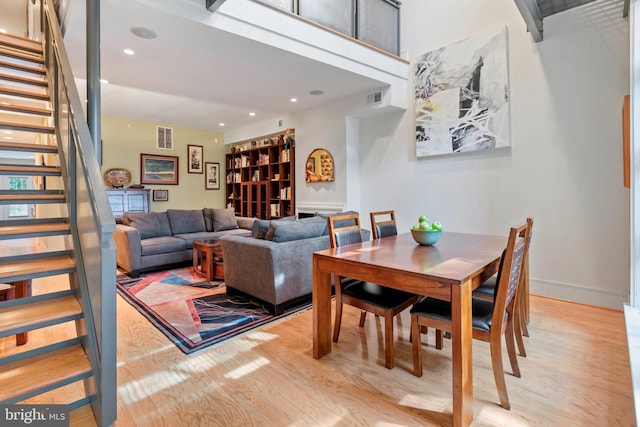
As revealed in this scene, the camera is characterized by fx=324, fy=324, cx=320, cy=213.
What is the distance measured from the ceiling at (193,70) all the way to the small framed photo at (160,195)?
71.8 inches

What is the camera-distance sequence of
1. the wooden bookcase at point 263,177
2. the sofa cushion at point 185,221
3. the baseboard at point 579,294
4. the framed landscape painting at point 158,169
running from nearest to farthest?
the baseboard at point 579,294 → the sofa cushion at point 185,221 → the wooden bookcase at point 263,177 → the framed landscape painting at point 158,169

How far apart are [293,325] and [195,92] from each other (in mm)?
3666

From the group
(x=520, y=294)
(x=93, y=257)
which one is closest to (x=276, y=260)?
(x=93, y=257)

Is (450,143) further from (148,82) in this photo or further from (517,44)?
(148,82)

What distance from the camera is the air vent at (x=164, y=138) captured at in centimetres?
719

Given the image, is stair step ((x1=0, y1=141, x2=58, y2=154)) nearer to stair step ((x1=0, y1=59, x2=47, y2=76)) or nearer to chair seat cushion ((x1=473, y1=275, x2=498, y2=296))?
stair step ((x1=0, y1=59, x2=47, y2=76))

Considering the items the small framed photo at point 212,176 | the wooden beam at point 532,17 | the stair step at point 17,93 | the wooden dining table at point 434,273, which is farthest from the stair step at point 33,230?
the small framed photo at point 212,176

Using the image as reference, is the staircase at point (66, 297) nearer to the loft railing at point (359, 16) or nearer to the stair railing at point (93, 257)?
the stair railing at point (93, 257)

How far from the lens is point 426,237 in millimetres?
2373

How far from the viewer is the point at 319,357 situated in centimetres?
219

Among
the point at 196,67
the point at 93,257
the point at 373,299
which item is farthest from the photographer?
the point at 196,67

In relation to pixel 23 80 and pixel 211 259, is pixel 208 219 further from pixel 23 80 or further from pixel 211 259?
pixel 23 80

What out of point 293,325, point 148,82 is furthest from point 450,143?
point 148,82

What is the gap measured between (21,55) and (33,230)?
7.57 ft
